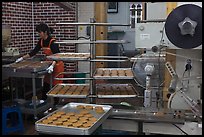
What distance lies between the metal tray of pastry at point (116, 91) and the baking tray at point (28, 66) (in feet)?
4.05

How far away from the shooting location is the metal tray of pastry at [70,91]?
2.51 metres

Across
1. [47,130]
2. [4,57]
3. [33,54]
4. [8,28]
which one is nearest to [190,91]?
[47,130]

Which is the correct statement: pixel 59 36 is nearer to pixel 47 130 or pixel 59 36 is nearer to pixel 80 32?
pixel 80 32

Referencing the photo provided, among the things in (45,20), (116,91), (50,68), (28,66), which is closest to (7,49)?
(28,66)

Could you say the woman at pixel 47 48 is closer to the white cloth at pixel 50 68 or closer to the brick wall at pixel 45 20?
the white cloth at pixel 50 68

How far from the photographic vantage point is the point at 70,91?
8.78 feet

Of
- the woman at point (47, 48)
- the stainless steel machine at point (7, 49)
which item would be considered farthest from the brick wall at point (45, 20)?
the woman at point (47, 48)

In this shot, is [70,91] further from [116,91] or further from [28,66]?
[28,66]

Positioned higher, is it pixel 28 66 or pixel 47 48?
pixel 47 48

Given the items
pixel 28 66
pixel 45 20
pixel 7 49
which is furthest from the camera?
pixel 45 20

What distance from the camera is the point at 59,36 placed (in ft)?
18.7

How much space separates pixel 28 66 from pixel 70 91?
4.77 ft

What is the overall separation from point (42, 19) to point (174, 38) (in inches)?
165

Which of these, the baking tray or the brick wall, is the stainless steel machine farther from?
the brick wall
